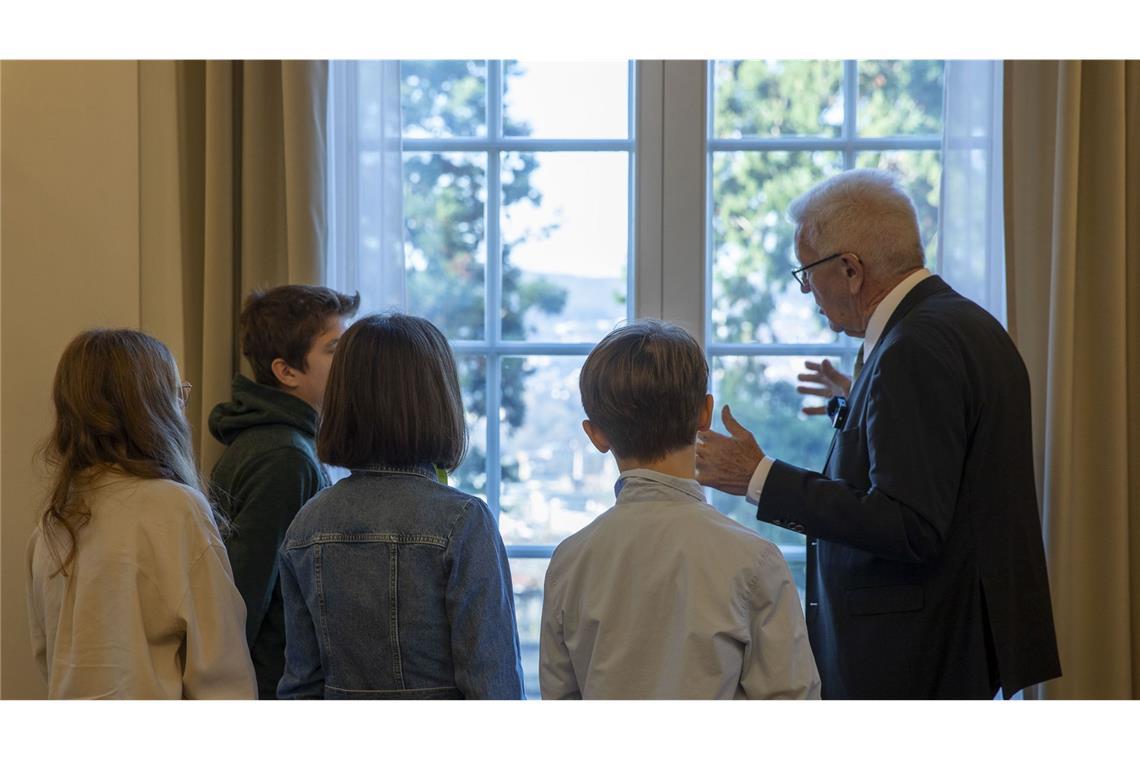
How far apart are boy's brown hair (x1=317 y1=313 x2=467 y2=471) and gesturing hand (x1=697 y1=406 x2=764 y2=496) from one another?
58cm

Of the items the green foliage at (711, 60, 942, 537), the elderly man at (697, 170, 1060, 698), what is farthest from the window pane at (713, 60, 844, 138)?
the elderly man at (697, 170, 1060, 698)

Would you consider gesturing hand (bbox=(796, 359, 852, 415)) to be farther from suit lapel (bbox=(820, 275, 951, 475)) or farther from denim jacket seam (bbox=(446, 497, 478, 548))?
denim jacket seam (bbox=(446, 497, 478, 548))

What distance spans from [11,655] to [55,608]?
1.07 metres

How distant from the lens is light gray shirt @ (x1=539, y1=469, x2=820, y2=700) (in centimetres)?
157

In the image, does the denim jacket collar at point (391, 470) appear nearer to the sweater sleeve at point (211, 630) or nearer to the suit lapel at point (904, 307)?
the sweater sleeve at point (211, 630)

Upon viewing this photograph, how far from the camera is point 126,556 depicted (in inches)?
69.8

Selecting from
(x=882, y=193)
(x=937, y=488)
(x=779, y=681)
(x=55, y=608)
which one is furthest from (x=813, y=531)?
(x=55, y=608)

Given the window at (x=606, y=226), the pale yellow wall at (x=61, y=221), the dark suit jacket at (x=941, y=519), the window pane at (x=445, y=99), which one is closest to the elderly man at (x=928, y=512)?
the dark suit jacket at (x=941, y=519)

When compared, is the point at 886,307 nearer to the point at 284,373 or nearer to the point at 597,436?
the point at 597,436

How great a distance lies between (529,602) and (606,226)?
3.45 ft

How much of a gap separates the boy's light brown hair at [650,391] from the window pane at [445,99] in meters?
1.38

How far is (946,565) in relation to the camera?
2.03 m

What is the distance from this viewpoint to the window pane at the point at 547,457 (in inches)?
113

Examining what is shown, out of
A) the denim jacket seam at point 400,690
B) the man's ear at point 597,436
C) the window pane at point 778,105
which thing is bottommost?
the denim jacket seam at point 400,690
